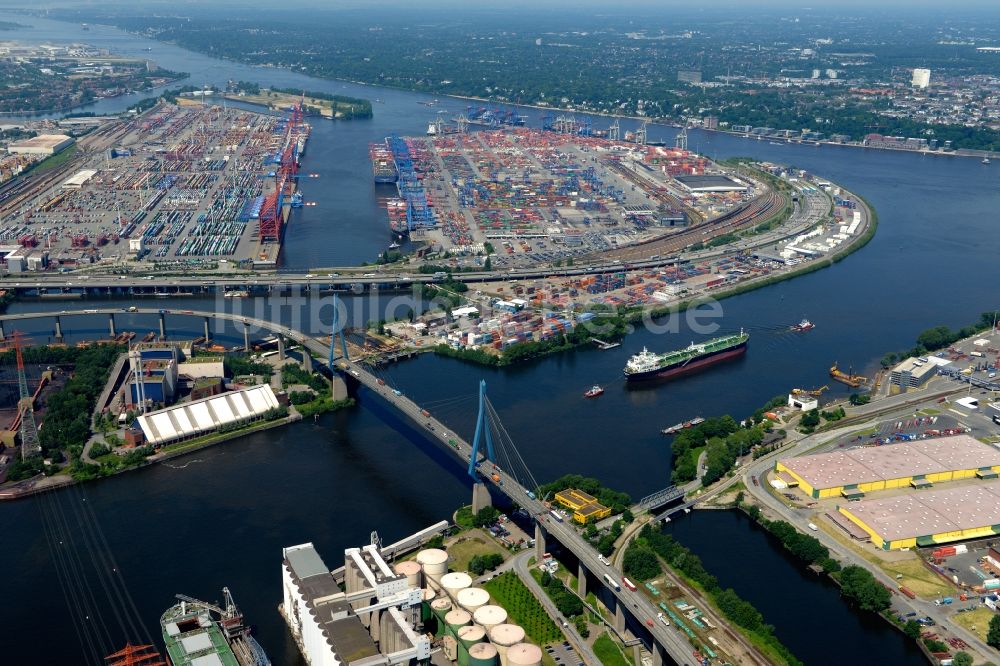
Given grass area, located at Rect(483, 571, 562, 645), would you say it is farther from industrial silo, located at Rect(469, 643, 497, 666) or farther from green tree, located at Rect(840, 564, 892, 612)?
green tree, located at Rect(840, 564, 892, 612)

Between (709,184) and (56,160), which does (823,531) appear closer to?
(709,184)

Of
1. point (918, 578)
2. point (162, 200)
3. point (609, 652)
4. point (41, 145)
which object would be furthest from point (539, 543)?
point (41, 145)

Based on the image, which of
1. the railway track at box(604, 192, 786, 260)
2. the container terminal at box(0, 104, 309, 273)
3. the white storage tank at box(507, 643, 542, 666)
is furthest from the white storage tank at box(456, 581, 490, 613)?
the railway track at box(604, 192, 786, 260)

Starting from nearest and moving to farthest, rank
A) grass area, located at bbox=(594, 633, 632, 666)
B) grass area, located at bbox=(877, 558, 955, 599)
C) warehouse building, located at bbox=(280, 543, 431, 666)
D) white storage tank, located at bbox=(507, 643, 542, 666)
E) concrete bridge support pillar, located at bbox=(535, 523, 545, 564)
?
1. warehouse building, located at bbox=(280, 543, 431, 666)
2. white storage tank, located at bbox=(507, 643, 542, 666)
3. grass area, located at bbox=(594, 633, 632, 666)
4. grass area, located at bbox=(877, 558, 955, 599)
5. concrete bridge support pillar, located at bbox=(535, 523, 545, 564)

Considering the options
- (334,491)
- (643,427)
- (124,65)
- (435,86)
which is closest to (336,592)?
(334,491)

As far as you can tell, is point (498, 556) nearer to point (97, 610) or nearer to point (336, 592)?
point (336, 592)

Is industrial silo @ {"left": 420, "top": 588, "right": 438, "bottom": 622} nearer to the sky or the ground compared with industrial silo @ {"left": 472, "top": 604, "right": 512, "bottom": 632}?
nearer to the ground

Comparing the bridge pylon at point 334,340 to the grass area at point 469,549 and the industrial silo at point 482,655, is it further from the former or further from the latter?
the industrial silo at point 482,655
